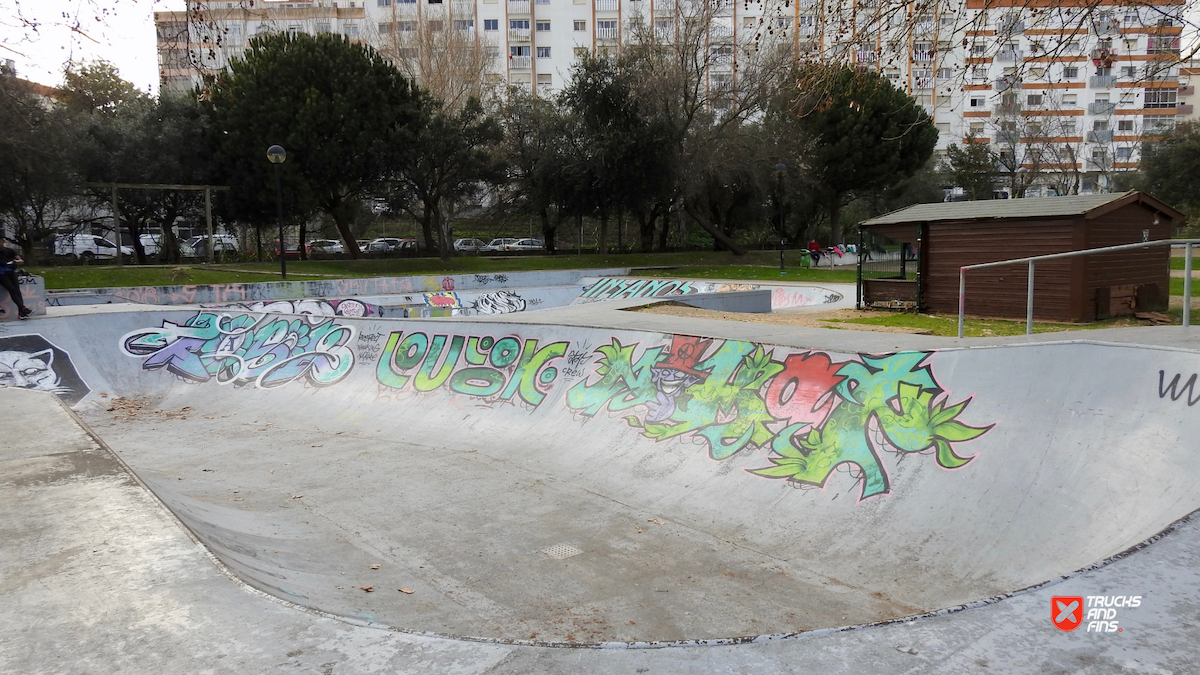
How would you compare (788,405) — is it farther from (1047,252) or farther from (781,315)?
(1047,252)

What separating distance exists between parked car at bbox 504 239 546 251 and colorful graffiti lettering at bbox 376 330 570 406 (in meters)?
33.8

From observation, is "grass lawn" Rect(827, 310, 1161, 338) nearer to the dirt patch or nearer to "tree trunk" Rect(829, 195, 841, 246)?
the dirt patch

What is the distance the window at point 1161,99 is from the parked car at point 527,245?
49.3 metres

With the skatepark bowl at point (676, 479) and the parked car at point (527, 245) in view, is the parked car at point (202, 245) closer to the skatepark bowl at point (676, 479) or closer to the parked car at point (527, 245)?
the parked car at point (527, 245)

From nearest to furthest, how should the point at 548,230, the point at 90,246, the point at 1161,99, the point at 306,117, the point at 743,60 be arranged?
the point at 306,117 → the point at 743,60 → the point at 90,246 → the point at 548,230 → the point at 1161,99

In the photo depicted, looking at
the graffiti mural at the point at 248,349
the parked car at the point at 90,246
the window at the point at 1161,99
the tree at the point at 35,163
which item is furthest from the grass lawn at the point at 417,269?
the window at the point at 1161,99

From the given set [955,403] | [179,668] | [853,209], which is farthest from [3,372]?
[853,209]

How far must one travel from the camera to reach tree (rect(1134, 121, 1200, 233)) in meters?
39.9

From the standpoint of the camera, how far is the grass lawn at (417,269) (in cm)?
2439

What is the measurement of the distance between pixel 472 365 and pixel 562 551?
5.65 m

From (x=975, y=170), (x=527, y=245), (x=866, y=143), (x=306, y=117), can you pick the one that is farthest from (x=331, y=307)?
(x=975, y=170)

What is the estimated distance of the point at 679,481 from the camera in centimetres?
787

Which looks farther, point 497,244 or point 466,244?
point 466,244

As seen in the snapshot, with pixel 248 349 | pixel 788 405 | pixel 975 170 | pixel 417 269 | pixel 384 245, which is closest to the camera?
pixel 788 405
